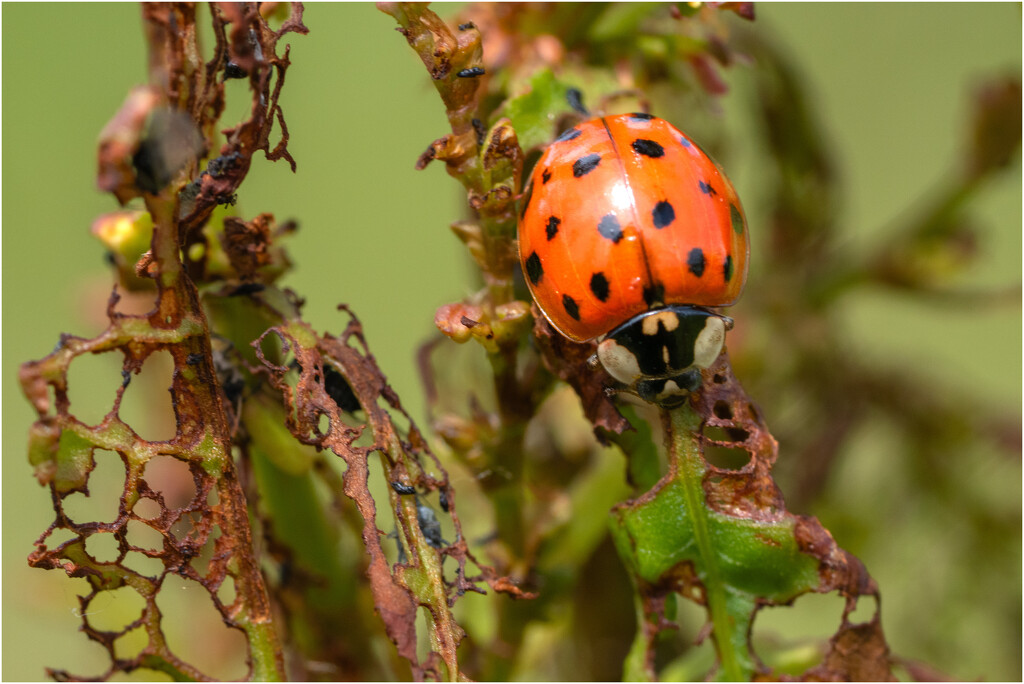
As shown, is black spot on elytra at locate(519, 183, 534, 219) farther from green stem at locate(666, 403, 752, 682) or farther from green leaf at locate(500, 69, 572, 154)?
green stem at locate(666, 403, 752, 682)

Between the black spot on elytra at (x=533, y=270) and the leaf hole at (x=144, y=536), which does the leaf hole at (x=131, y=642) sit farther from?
the black spot on elytra at (x=533, y=270)

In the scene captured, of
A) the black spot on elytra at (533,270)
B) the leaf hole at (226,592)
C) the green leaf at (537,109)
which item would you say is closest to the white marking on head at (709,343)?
the black spot on elytra at (533,270)

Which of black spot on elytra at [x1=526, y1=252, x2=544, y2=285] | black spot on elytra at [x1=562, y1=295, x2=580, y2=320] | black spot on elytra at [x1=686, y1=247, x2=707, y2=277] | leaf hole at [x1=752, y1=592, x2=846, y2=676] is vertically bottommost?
leaf hole at [x1=752, y1=592, x2=846, y2=676]

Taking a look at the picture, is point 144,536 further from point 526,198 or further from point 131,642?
point 526,198

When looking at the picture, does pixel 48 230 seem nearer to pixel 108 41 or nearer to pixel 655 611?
pixel 108 41

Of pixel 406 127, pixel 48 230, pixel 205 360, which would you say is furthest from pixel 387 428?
pixel 48 230

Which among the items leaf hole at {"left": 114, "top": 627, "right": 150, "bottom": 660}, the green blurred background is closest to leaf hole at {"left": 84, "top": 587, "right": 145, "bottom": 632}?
leaf hole at {"left": 114, "top": 627, "right": 150, "bottom": 660}
